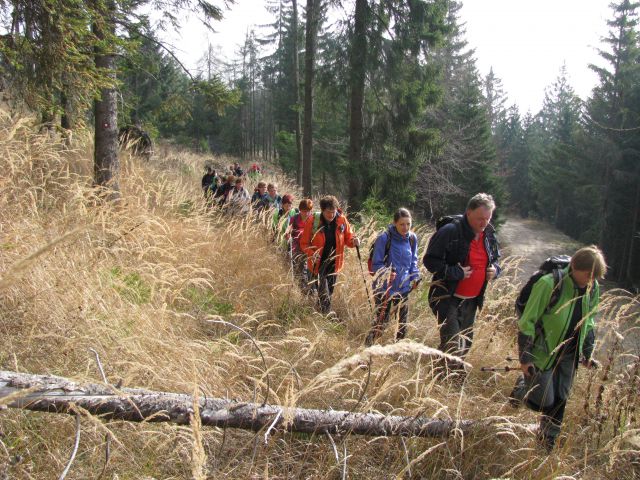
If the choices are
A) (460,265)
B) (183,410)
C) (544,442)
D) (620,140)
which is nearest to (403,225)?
(460,265)

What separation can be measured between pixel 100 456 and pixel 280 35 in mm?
37685

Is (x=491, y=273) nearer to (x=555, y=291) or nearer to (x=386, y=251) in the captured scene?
(x=555, y=291)

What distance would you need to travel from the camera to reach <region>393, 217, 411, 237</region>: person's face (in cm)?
451

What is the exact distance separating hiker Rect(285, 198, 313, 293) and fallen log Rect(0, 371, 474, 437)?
119 inches

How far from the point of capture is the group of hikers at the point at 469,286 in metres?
2.84

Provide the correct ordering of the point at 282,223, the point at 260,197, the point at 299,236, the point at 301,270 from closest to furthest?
the point at 301,270 → the point at 299,236 → the point at 282,223 → the point at 260,197

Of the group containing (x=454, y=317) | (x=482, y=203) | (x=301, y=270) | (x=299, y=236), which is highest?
(x=482, y=203)

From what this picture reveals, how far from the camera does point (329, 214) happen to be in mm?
5172

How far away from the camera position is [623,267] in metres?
29.0

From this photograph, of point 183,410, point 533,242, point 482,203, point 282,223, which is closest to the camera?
point 183,410

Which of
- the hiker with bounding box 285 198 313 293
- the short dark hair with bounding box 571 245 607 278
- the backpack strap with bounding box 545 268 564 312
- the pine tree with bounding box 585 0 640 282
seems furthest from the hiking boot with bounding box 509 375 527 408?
the pine tree with bounding box 585 0 640 282

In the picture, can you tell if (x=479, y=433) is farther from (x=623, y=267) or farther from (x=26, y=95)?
(x=623, y=267)

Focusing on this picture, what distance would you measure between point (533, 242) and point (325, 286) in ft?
124

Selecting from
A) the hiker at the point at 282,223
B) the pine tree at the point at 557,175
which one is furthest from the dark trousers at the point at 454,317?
the pine tree at the point at 557,175
